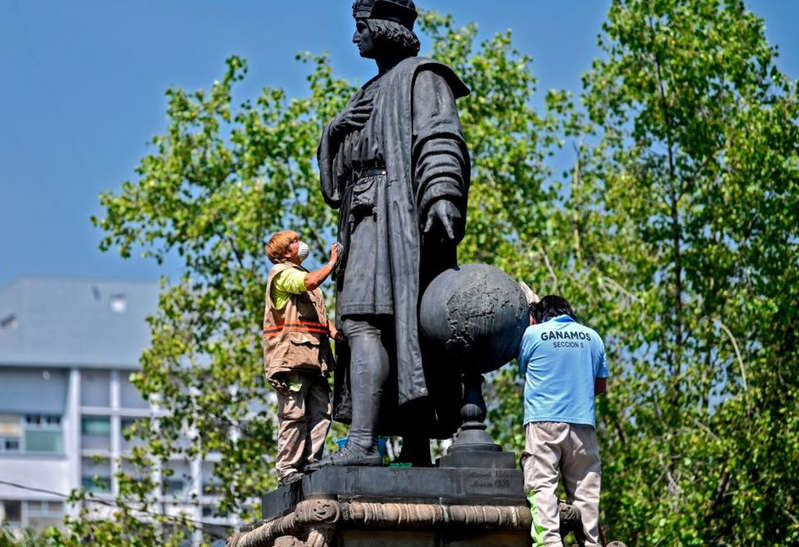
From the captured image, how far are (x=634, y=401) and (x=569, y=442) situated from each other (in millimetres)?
13520

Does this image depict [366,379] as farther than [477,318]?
Yes

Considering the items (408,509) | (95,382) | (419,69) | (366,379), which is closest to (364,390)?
(366,379)

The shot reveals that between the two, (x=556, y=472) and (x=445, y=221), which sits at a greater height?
(x=445, y=221)

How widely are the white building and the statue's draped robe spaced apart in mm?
73465

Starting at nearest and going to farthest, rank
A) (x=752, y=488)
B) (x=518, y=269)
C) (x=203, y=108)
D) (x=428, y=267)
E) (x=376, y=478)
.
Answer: (x=376, y=478) → (x=428, y=267) → (x=752, y=488) → (x=518, y=269) → (x=203, y=108)

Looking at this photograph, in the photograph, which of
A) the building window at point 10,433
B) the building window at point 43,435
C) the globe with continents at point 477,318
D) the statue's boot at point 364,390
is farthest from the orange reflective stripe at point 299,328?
the building window at point 10,433

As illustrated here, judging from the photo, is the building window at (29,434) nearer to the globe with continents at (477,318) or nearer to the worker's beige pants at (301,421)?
the worker's beige pants at (301,421)

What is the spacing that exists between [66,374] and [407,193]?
79600mm

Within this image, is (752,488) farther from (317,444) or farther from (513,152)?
(317,444)

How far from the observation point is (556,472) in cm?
1071

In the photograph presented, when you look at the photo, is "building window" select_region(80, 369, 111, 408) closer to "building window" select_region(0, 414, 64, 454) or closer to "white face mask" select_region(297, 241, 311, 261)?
"building window" select_region(0, 414, 64, 454)

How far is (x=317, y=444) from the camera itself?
1180 centimetres

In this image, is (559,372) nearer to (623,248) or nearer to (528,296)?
(528,296)

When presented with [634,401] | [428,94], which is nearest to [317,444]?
[428,94]
